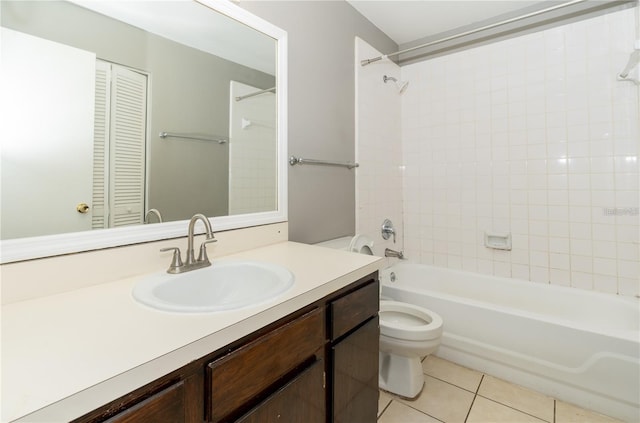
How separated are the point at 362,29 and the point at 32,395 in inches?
97.5

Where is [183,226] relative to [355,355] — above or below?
above

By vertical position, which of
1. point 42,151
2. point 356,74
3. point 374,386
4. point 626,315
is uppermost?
point 356,74

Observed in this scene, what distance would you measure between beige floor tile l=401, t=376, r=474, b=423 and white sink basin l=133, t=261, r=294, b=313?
1.16 meters

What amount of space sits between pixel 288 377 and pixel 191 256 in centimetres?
55

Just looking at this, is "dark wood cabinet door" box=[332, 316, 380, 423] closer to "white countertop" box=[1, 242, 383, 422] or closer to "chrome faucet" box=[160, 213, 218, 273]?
"white countertop" box=[1, 242, 383, 422]

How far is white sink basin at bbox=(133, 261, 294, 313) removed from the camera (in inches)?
35.2

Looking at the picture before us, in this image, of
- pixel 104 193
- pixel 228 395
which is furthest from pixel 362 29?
pixel 228 395

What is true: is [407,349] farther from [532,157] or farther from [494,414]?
[532,157]

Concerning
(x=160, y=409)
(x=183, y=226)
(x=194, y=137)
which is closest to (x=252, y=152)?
(x=194, y=137)

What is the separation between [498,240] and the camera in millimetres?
2250

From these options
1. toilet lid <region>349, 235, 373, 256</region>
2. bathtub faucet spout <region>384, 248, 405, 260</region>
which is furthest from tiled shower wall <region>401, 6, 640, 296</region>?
toilet lid <region>349, 235, 373, 256</region>

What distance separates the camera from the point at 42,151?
2.80 feet

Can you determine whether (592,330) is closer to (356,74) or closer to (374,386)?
(374,386)

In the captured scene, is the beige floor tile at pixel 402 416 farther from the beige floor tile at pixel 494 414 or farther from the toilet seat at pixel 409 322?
the toilet seat at pixel 409 322
